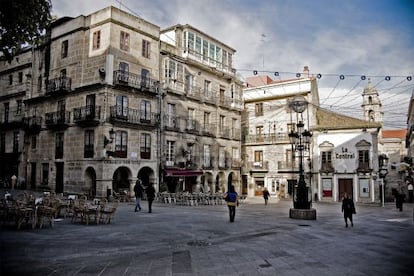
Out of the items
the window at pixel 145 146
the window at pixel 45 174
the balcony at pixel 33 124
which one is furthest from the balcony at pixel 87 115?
the window at pixel 45 174

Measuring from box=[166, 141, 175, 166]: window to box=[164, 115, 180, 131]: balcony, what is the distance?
1313 millimetres

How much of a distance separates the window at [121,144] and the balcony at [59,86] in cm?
595

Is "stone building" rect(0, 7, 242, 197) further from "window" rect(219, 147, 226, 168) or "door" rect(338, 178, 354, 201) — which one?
"door" rect(338, 178, 354, 201)

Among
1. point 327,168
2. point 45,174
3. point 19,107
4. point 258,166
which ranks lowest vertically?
point 45,174

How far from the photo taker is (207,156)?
3475 centimetres

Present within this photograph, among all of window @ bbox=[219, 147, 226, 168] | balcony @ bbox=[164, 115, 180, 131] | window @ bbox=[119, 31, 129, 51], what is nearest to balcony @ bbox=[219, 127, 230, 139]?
window @ bbox=[219, 147, 226, 168]

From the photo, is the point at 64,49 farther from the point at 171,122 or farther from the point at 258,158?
the point at 258,158

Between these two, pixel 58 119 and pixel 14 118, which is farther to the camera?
pixel 14 118

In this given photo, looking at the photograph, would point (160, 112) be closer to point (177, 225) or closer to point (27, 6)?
point (177, 225)

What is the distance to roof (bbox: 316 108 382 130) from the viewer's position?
1342 inches

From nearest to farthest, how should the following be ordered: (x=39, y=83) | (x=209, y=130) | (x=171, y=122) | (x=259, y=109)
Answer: (x=171, y=122)
(x=39, y=83)
(x=209, y=130)
(x=259, y=109)

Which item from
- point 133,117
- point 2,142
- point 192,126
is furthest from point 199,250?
point 2,142

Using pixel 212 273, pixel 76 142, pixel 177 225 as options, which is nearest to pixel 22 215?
pixel 177 225

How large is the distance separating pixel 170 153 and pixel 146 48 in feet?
29.7
